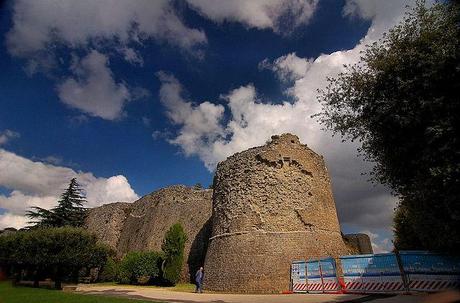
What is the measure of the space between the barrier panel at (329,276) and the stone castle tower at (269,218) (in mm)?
1902

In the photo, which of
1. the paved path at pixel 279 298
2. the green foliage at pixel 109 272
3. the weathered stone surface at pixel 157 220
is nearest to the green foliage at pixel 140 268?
the weathered stone surface at pixel 157 220

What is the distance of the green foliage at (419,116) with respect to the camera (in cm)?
746

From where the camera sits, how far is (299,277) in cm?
1408

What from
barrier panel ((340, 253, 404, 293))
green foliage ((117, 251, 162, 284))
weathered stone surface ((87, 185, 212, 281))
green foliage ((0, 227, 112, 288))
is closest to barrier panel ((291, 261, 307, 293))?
barrier panel ((340, 253, 404, 293))

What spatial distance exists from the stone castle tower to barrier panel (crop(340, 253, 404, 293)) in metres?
2.96

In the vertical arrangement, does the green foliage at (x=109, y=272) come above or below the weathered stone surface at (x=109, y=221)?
below

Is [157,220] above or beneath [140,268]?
above

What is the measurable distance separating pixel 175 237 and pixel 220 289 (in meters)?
6.81

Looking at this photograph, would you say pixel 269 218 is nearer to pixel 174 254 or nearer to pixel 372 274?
pixel 372 274

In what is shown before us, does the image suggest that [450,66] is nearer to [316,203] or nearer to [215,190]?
[316,203]

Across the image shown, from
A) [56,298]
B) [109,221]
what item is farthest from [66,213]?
[56,298]

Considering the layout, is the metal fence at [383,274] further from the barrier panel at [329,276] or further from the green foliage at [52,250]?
the green foliage at [52,250]

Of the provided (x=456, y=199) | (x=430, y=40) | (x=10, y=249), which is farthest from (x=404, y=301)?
(x=10, y=249)

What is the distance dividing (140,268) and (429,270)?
17.2 metres
